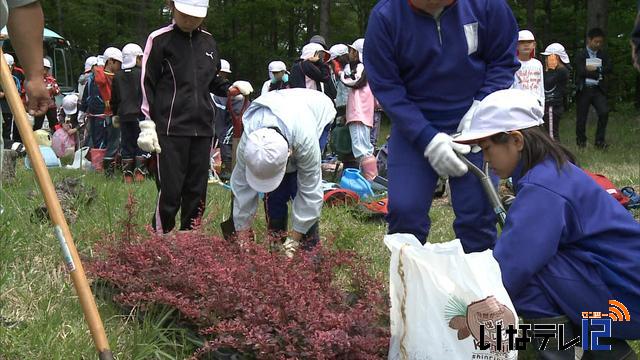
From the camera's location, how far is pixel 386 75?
3.83 meters

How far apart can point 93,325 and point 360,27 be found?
25919 millimetres

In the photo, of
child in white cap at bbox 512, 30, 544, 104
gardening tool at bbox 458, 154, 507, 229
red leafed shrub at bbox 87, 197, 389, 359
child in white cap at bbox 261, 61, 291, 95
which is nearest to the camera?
red leafed shrub at bbox 87, 197, 389, 359

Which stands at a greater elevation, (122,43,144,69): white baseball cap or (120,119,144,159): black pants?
(122,43,144,69): white baseball cap

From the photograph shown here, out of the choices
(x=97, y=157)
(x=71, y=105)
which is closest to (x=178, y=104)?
(x=97, y=157)

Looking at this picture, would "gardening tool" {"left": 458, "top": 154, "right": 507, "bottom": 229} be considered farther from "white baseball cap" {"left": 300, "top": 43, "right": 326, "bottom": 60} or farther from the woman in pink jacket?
"white baseball cap" {"left": 300, "top": 43, "right": 326, "bottom": 60}

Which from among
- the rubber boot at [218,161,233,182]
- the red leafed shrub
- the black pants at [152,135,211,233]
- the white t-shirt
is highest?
the red leafed shrub

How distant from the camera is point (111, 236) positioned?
4.18 metres

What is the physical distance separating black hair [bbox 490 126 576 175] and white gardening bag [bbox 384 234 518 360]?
18.8 inches

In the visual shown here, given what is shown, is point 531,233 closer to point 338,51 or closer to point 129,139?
point 129,139

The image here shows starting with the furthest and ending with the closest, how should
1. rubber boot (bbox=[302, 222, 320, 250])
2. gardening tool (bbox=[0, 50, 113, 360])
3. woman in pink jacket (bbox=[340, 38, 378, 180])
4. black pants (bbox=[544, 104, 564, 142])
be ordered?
1. black pants (bbox=[544, 104, 564, 142])
2. woman in pink jacket (bbox=[340, 38, 378, 180])
3. rubber boot (bbox=[302, 222, 320, 250])
4. gardening tool (bbox=[0, 50, 113, 360])

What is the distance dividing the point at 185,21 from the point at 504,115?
2.38m

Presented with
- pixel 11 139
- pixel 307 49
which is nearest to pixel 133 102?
pixel 307 49

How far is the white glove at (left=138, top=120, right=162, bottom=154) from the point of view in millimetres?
4598

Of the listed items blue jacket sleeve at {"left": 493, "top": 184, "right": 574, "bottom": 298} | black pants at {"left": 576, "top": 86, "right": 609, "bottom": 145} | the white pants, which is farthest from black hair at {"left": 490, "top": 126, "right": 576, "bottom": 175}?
black pants at {"left": 576, "top": 86, "right": 609, "bottom": 145}
